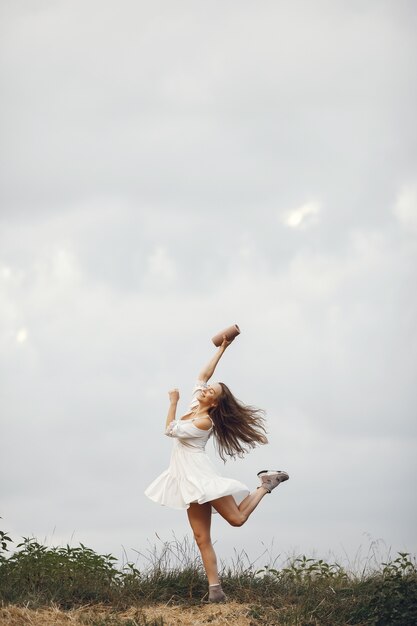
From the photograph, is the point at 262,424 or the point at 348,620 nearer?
the point at 348,620

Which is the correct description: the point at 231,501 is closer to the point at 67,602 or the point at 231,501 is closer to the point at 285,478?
the point at 285,478

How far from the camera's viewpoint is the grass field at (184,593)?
1065cm

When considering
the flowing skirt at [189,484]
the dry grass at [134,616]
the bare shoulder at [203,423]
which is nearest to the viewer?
the dry grass at [134,616]

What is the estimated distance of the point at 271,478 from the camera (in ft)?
37.4

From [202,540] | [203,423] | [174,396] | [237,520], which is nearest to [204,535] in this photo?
[202,540]

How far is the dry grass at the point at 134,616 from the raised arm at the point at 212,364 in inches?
107

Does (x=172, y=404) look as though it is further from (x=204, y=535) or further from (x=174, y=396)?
(x=204, y=535)

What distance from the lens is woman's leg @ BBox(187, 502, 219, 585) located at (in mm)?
11078

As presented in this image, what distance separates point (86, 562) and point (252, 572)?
2143 mm

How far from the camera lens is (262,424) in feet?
39.0

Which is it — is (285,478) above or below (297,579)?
above

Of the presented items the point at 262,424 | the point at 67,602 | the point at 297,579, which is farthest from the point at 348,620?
the point at 67,602

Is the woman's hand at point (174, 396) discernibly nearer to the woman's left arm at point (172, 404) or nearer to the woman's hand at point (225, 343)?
the woman's left arm at point (172, 404)

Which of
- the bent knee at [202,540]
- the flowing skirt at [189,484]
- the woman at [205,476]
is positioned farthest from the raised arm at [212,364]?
the bent knee at [202,540]
